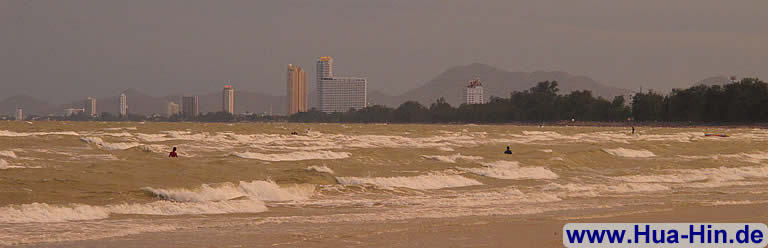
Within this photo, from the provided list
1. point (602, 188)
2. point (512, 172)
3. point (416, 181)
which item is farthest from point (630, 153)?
point (416, 181)

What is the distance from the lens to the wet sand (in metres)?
13.0

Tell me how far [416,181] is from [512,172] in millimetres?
5448

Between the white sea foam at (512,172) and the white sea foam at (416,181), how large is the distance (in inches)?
87.7

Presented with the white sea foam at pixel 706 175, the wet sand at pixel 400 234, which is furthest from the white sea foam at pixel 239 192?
the white sea foam at pixel 706 175

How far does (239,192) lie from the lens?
21438mm

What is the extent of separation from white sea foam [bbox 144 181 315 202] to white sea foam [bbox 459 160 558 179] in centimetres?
886

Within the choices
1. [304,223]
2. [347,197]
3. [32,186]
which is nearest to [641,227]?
[304,223]

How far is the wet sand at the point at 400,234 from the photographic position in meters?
13.0

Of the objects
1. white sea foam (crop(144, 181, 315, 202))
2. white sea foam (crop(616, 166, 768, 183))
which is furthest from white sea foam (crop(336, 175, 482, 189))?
white sea foam (crop(616, 166, 768, 183))

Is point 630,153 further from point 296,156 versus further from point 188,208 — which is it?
point 188,208

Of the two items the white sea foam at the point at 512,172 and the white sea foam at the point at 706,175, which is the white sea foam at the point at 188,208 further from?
the white sea foam at the point at 706,175

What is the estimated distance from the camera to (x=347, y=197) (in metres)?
21.5

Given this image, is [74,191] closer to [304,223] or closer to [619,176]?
[304,223]

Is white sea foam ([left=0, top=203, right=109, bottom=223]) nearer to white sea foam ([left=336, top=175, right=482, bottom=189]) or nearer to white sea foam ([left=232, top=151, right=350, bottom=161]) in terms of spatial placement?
white sea foam ([left=336, top=175, right=482, bottom=189])
